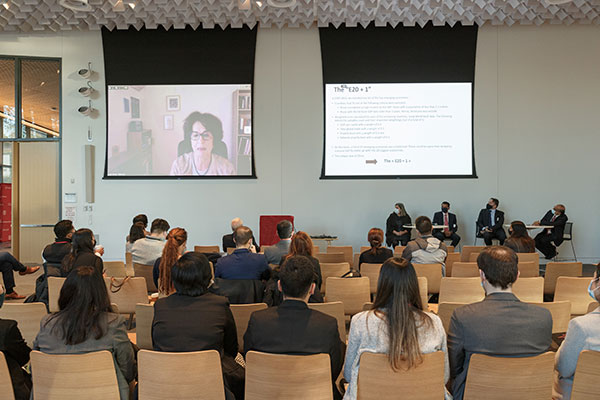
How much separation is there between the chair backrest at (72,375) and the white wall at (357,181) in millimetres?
8316

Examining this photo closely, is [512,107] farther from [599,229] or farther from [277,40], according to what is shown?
[277,40]

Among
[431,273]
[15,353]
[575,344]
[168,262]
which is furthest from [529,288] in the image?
[15,353]

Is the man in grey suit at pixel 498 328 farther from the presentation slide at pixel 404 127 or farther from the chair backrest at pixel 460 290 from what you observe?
the presentation slide at pixel 404 127

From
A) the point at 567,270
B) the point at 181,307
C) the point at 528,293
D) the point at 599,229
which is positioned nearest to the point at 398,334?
the point at 181,307

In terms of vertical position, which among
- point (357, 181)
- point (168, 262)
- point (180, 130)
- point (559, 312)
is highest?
point (180, 130)

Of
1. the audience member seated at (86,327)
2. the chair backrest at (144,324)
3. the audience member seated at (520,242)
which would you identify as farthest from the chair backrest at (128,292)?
the audience member seated at (520,242)

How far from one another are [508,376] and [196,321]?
153cm

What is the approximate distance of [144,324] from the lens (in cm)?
312

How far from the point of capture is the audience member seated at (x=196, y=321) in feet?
7.96

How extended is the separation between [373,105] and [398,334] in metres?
8.70

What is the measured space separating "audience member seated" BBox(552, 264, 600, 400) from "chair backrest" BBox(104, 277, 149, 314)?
3278 mm

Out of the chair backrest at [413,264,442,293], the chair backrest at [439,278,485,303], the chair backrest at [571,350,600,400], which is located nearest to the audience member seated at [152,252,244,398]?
the chair backrest at [571,350,600,400]

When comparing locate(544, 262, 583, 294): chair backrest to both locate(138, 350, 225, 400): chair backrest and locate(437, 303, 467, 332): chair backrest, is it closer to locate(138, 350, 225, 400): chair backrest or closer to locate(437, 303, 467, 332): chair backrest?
locate(437, 303, 467, 332): chair backrest

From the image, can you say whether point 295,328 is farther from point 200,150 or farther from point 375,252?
point 200,150
